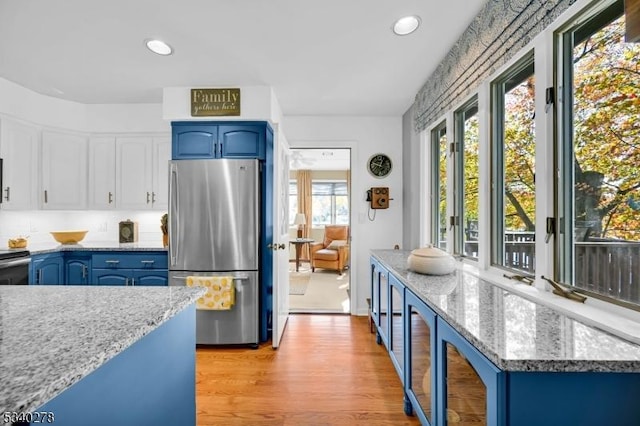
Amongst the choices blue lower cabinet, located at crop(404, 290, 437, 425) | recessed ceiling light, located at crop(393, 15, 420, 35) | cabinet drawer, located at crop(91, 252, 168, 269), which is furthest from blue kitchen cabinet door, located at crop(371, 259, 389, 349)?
cabinet drawer, located at crop(91, 252, 168, 269)

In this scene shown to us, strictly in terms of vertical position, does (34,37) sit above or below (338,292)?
above

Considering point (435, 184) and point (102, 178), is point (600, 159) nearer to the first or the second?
point (435, 184)

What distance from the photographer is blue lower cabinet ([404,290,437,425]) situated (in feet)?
4.38

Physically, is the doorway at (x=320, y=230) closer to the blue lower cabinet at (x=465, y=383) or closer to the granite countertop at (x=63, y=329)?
the blue lower cabinet at (x=465, y=383)

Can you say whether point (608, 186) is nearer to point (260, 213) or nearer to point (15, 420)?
point (15, 420)

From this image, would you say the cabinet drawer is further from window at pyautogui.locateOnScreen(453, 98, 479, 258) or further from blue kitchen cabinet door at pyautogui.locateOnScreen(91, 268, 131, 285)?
window at pyautogui.locateOnScreen(453, 98, 479, 258)

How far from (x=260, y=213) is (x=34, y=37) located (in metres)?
2.03

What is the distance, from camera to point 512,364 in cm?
79

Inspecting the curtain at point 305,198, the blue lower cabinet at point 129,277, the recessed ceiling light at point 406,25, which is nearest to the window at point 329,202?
the curtain at point 305,198

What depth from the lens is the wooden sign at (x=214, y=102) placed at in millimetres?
2809

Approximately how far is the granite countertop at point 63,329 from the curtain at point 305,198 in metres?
6.40

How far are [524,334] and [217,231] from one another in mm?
2397

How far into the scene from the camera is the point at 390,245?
3.71m

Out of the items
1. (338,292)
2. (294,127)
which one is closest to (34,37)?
(294,127)
